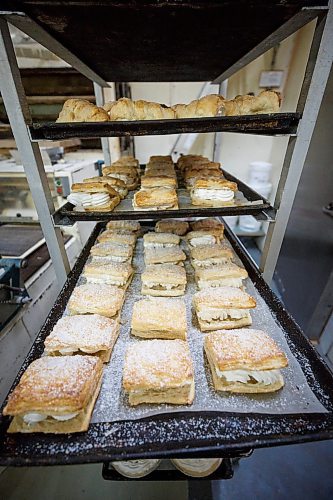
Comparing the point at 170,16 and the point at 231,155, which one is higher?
the point at 170,16

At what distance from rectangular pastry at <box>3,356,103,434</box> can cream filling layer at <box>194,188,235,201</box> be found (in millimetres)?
1178

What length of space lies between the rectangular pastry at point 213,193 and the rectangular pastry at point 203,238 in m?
0.45

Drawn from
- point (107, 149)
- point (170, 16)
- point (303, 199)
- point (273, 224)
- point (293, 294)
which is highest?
point (170, 16)

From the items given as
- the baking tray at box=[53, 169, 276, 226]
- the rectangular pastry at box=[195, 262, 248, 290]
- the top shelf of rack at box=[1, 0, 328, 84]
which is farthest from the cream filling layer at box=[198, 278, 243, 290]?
the top shelf of rack at box=[1, 0, 328, 84]

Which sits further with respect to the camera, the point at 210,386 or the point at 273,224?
the point at 273,224

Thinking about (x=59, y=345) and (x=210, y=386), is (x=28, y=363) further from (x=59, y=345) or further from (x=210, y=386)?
(x=210, y=386)

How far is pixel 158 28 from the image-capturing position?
1246 millimetres

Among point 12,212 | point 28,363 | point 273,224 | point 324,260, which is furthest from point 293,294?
point 12,212

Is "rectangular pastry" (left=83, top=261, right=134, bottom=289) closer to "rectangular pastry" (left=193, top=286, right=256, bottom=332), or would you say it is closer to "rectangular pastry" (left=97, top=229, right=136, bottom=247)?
"rectangular pastry" (left=97, top=229, right=136, bottom=247)

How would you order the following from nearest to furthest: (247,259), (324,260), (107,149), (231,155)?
(247,259)
(324,260)
(107,149)
(231,155)

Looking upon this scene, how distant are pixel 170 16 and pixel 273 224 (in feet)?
3.68

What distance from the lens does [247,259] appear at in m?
2.00

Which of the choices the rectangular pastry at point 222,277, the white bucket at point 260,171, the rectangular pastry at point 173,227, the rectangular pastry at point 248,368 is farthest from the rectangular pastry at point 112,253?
the white bucket at point 260,171

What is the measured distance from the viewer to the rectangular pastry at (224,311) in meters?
1.41
